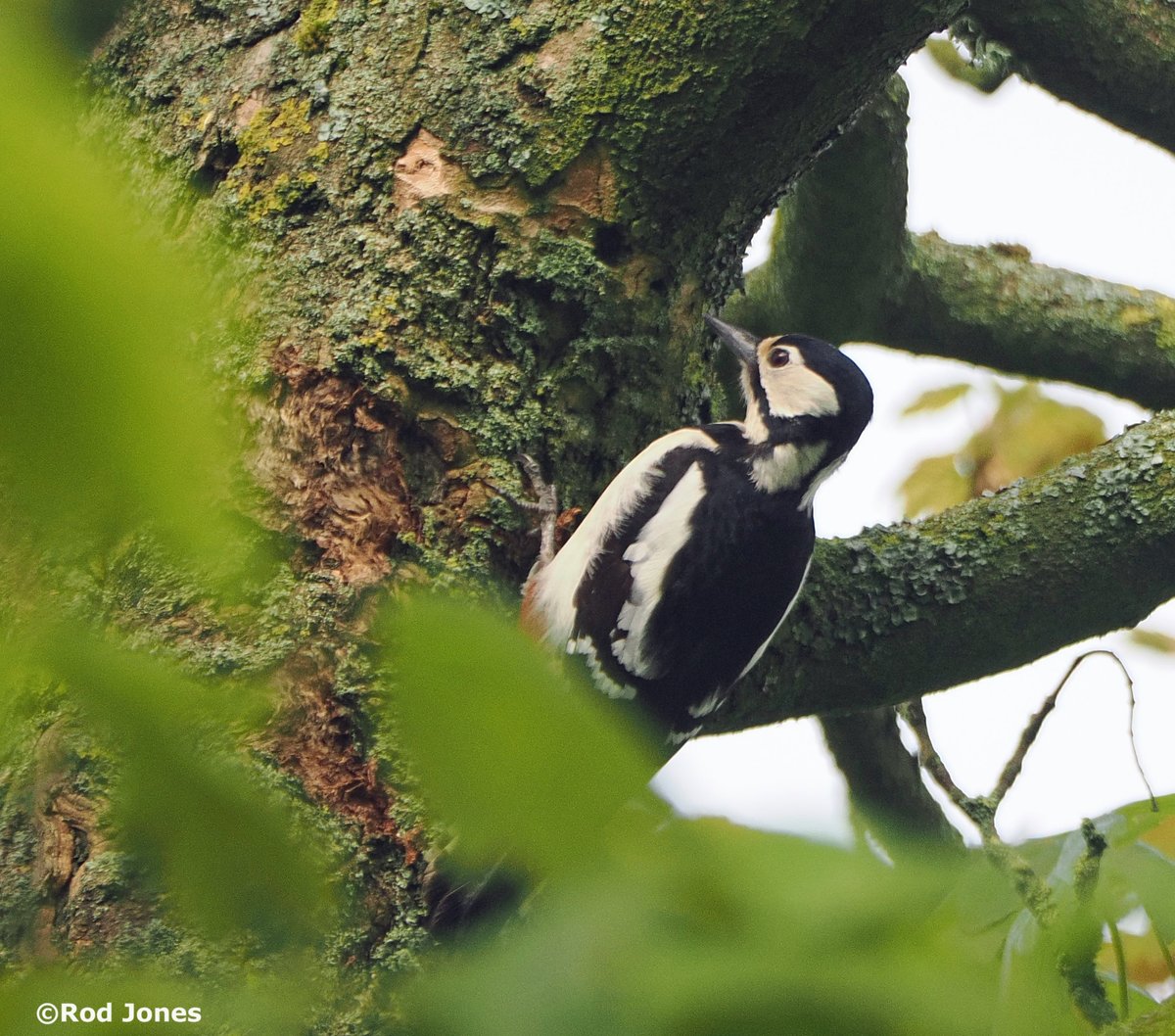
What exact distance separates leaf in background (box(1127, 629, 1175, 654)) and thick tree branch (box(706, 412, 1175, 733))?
0.70 meters

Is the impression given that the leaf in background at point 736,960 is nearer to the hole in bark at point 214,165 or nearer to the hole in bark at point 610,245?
the hole in bark at point 610,245

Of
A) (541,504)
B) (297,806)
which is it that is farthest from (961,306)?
(297,806)

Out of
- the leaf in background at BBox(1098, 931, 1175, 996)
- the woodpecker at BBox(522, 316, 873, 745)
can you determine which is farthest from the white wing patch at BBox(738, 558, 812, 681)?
the leaf in background at BBox(1098, 931, 1175, 996)

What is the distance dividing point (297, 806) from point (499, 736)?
29 cm

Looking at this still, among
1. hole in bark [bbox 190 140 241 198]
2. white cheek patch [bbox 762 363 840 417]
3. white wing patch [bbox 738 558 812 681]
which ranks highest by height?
hole in bark [bbox 190 140 241 198]

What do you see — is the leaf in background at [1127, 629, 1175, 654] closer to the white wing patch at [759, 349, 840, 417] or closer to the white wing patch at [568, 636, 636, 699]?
the white wing patch at [759, 349, 840, 417]

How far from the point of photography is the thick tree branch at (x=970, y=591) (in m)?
2.69

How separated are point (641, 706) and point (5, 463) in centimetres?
212

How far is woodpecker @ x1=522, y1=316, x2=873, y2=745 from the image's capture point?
8.37 ft

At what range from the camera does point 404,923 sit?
1700 millimetres

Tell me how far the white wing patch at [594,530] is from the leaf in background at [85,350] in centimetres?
194

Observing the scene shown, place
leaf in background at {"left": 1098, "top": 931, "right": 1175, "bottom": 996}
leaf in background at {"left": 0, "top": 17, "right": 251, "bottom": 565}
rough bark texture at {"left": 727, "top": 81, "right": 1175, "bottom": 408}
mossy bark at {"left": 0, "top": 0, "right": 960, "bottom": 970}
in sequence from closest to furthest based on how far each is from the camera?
leaf in background at {"left": 0, "top": 17, "right": 251, "bottom": 565} < leaf in background at {"left": 1098, "top": 931, "right": 1175, "bottom": 996} < mossy bark at {"left": 0, "top": 0, "right": 960, "bottom": 970} < rough bark texture at {"left": 727, "top": 81, "right": 1175, "bottom": 408}

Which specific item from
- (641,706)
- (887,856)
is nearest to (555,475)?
(641,706)

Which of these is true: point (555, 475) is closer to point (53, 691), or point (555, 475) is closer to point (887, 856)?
point (887, 856)
